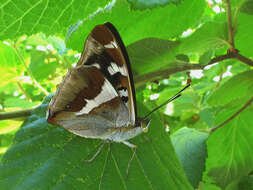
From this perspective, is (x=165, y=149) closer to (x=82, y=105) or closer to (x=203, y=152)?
(x=82, y=105)

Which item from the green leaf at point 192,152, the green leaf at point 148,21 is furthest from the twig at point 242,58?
the green leaf at point 192,152

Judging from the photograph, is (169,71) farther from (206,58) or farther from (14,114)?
(14,114)

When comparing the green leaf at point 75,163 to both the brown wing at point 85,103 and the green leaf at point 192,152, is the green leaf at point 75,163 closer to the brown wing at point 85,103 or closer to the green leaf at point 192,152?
the brown wing at point 85,103

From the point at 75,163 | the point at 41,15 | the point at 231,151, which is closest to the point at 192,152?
the point at 231,151

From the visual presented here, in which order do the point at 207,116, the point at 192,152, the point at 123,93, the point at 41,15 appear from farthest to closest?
the point at 207,116, the point at 192,152, the point at 123,93, the point at 41,15

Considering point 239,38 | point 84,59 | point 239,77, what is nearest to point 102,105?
point 84,59
